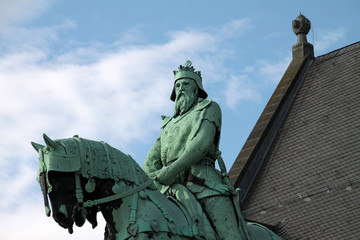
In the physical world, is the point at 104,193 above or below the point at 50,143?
below

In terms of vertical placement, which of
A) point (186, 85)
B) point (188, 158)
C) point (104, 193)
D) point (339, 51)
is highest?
point (339, 51)

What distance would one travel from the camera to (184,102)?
18484 mm

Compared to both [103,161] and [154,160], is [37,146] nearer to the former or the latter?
[103,161]

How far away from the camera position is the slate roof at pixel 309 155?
2958 cm

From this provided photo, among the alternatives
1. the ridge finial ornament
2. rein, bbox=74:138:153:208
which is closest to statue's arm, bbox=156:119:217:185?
rein, bbox=74:138:153:208

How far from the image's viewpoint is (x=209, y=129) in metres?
17.9

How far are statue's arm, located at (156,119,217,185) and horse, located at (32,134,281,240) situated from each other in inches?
27.7

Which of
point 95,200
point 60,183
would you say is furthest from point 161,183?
point 60,183

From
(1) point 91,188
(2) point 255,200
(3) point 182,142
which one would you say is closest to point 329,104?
(2) point 255,200

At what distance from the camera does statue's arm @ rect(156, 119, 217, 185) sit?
17.5 metres

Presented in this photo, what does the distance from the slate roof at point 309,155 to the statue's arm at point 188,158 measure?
455 inches

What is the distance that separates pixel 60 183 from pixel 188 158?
2.30 m

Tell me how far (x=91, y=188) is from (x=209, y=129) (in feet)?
8.26

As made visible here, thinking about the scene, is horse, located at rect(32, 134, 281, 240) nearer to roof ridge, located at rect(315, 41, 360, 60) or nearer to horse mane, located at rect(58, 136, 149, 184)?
horse mane, located at rect(58, 136, 149, 184)
